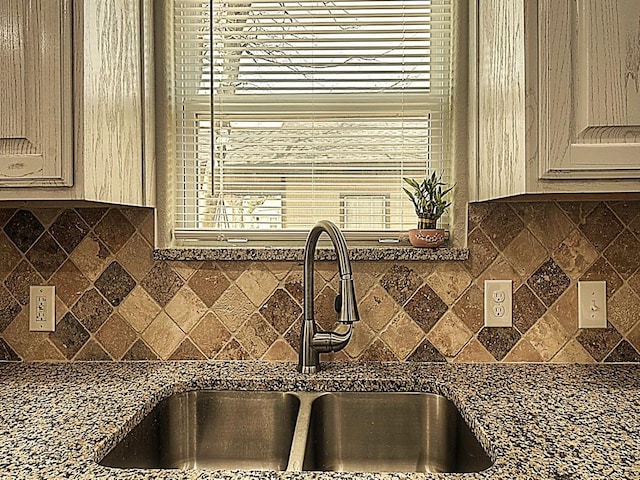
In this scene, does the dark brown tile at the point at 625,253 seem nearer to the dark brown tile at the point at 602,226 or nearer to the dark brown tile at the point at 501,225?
the dark brown tile at the point at 602,226

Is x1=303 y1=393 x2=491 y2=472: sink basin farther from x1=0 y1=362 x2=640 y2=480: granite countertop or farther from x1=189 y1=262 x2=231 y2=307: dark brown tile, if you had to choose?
x1=189 y1=262 x2=231 y2=307: dark brown tile

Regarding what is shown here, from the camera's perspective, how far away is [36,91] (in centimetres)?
140

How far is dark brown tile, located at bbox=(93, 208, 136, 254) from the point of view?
183 cm

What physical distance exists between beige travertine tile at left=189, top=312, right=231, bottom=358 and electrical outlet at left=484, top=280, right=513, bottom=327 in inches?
26.7

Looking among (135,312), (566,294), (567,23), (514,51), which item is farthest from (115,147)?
(566,294)

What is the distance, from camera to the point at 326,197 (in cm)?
191

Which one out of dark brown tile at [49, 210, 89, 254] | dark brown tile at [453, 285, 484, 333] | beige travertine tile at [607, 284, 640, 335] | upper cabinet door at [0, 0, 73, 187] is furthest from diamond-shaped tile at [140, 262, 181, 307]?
beige travertine tile at [607, 284, 640, 335]

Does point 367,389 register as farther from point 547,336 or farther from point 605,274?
point 605,274

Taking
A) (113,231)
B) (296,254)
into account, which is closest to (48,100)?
(113,231)

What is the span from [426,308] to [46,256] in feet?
3.30

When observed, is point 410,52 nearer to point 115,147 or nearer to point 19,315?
point 115,147

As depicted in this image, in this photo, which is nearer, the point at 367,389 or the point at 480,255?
the point at 367,389

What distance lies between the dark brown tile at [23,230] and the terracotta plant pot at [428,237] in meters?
0.98

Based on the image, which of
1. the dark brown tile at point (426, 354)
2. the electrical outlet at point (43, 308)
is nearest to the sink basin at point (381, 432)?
the dark brown tile at point (426, 354)
